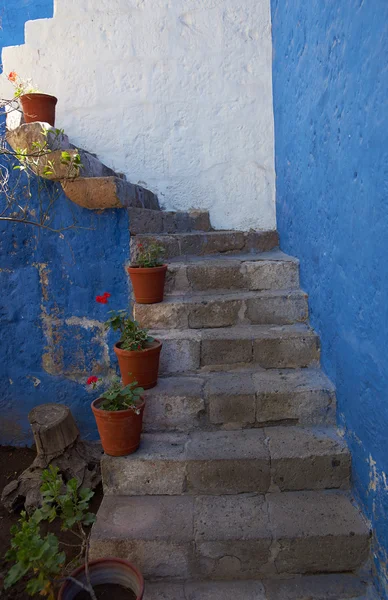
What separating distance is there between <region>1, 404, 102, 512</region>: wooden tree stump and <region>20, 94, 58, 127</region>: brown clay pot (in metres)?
2.02

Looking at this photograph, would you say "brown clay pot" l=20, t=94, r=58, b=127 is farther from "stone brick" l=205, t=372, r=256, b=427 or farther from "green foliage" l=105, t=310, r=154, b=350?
"stone brick" l=205, t=372, r=256, b=427

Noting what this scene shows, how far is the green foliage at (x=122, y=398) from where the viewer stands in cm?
208

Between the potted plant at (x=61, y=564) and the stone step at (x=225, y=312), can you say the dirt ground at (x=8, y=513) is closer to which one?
the potted plant at (x=61, y=564)

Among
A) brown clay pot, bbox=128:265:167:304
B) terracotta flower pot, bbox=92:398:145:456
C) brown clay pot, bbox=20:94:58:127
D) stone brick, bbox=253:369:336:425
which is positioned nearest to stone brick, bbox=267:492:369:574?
stone brick, bbox=253:369:336:425

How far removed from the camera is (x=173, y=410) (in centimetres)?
238

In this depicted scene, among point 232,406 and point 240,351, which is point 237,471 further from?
point 240,351

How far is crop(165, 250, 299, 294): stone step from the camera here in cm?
311

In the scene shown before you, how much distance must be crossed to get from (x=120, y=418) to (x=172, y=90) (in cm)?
318

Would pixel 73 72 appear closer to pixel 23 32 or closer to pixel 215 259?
pixel 23 32

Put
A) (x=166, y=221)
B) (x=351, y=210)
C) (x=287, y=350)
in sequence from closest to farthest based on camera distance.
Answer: (x=351, y=210) < (x=287, y=350) < (x=166, y=221)

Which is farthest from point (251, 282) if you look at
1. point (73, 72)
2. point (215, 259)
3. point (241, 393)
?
point (73, 72)

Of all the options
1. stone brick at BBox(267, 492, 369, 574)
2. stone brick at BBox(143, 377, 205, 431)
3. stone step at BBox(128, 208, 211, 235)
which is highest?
stone step at BBox(128, 208, 211, 235)

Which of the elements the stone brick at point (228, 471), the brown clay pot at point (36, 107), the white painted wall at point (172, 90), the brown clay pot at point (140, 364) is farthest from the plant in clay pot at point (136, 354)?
the white painted wall at point (172, 90)

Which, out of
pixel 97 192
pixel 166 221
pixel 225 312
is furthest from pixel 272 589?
pixel 166 221
